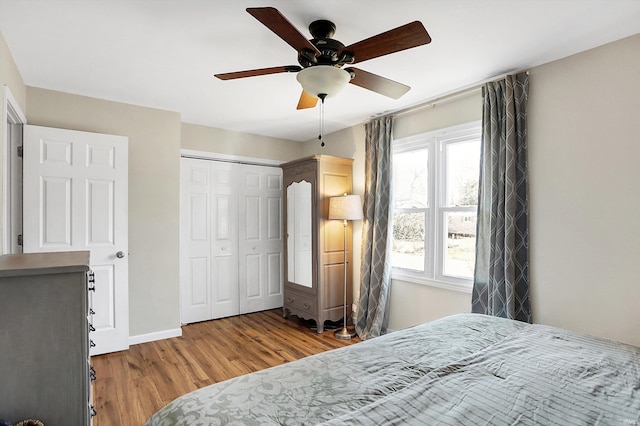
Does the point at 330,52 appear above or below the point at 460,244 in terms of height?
above

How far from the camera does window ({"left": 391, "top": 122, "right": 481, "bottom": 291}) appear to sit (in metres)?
3.04

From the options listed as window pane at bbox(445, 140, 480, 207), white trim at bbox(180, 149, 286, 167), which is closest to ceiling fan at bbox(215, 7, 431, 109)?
window pane at bbox(445, 140, 480, 207)

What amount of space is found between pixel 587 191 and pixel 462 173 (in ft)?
3.29

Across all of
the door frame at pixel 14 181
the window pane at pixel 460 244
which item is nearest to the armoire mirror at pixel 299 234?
the window pane at pixel 460 244

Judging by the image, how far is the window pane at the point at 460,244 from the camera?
302 centimetres

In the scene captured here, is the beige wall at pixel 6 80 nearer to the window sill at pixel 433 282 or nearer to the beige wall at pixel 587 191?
the window sill at pixel 433 282

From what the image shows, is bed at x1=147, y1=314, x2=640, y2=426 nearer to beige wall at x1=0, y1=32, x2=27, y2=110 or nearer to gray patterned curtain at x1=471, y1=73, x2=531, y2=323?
gray patterned curtain at x1=471, y1=73, x2=531, y2=323

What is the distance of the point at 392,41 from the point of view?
1.65 meters

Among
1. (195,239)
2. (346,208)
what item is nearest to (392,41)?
(346,208)

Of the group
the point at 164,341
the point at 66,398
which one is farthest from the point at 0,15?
the point at 164,341

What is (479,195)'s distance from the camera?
110 inches

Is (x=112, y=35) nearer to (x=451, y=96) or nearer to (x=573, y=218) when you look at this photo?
(x=451, y=96)

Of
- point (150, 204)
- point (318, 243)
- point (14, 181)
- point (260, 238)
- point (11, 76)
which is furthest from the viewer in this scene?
point (260, 238)

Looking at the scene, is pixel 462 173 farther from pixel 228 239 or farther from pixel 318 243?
pixel 228 239
